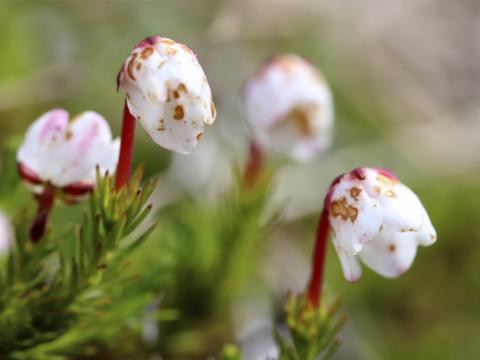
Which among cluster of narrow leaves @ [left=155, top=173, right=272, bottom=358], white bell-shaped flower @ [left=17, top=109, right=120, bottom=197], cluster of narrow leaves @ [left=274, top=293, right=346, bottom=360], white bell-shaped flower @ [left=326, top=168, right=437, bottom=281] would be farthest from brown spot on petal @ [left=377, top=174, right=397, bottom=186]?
cluster of narrow leaves @ [left=155, top=173, right=272, bottom=358]

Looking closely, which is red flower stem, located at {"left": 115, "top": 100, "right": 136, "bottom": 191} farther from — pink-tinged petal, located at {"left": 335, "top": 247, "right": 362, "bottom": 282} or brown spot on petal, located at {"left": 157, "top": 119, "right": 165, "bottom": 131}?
pink-tinged petal, located at {"left": 335, "top": 247, "right": 362, "bottom": 282}

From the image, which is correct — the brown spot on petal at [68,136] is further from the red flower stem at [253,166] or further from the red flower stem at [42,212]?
the red flower stem at [253,166]

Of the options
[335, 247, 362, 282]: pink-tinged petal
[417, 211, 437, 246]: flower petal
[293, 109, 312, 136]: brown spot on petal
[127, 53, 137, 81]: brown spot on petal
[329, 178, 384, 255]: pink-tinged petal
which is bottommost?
[335, 247, 362, 282]: pink-tinged petal

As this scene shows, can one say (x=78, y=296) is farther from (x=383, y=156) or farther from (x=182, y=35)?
(x=182, y=35)

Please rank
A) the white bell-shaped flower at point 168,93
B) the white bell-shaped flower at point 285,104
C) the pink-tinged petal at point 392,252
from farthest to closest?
the white bell-shaped flower at point 285,104 < the pink-tinged petal at point 392,252 < the white bell-shaped flower at point 168,93

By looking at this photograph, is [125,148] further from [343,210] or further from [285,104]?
[285,104]

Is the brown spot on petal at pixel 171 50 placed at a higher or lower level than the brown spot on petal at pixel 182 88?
higher

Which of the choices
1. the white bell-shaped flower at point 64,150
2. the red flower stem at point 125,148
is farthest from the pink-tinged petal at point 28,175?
the red flower stem at point 125,148
